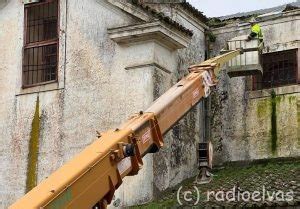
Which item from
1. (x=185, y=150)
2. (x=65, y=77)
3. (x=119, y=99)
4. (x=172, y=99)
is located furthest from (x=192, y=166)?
(x=172, y=99)

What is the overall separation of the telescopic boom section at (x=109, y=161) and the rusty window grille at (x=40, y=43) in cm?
631

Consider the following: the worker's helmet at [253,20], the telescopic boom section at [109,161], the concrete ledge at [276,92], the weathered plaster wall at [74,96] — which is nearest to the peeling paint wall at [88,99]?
the weathered plaster wall at [74,96]

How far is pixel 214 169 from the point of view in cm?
1680

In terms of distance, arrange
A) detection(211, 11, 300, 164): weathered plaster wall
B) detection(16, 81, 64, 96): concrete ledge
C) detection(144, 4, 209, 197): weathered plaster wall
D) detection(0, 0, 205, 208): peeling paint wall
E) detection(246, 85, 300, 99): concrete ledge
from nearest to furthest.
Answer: detection(144, 4, 209, 197): weathered plaster wall → detection(0, 0, 205, 208): peeling paint wall → detection(16, 81, 64, 96): concrete ledge → detection(211, 11, 300, 164): weathered plaster wall → detection(246, 85, 300, 99): concrete ledge

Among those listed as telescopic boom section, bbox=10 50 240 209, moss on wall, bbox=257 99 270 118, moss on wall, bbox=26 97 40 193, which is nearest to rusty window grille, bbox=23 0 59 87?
moss on wall, bbox=26 97 40 193

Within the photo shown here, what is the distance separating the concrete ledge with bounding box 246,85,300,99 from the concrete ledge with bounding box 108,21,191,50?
2372mm

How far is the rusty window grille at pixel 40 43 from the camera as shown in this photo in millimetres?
17156

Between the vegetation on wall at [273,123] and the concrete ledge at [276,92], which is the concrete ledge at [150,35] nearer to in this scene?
the concrete ledge at [276,92]

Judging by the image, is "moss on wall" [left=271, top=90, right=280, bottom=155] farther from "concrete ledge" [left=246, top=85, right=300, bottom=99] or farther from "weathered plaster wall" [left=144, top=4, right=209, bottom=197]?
"weathered plaster wall" [left=144, top=4, right=209, bottom=197]

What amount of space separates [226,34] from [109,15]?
11.2 feet

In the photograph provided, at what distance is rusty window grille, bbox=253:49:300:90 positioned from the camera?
17234mm

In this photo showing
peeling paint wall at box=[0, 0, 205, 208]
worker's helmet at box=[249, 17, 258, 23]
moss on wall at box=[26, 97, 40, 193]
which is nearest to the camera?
peeling paint wall at box=[0, 0, 205, 208]

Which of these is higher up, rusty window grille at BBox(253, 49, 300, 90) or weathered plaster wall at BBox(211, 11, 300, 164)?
rusty window grille at BBox(253, 49, 300, 90)

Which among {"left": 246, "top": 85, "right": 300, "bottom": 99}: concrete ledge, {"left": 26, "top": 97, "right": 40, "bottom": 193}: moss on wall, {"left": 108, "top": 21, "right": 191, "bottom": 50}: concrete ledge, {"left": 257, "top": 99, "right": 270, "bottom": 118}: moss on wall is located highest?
{"left": 108, "top": 21, "right": 191, "bottom": 50}: concrete ledge
